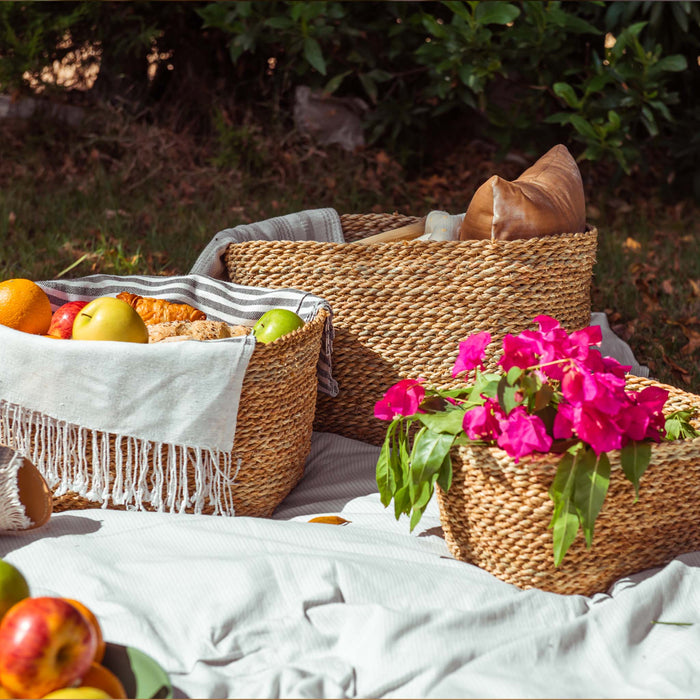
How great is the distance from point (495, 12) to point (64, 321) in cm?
276

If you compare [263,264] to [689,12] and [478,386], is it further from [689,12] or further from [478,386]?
[689,12]

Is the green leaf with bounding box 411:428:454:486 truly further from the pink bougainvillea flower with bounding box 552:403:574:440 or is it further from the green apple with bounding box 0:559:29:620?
the green apple with bounding box 0:559:29:620

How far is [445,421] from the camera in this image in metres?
1.76

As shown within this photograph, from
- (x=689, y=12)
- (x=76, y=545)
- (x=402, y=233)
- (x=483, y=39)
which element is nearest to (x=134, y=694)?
(x=76, y=545)

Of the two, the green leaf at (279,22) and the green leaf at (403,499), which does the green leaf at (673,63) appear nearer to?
the green leaf at (279,22)

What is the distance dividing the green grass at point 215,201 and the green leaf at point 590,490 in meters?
1.98

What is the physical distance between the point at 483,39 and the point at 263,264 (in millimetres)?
2306

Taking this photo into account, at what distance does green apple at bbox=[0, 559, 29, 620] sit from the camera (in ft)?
4.39

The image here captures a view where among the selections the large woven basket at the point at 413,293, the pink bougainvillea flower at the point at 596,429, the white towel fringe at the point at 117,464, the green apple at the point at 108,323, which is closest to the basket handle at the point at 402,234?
the large woven basket at the point at 413,293

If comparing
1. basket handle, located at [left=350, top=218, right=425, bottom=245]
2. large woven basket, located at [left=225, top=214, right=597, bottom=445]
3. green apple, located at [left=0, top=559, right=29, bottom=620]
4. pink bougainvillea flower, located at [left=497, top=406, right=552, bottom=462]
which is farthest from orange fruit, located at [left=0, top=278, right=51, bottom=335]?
pink bougainvillea flower, located at [left=497, top=406, right=552, bottom=462]

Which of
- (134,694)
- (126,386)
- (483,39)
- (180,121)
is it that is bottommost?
(134,694)

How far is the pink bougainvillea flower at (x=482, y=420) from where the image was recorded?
1.68m

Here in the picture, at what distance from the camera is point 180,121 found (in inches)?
209

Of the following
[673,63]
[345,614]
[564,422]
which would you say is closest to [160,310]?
[345,614]
